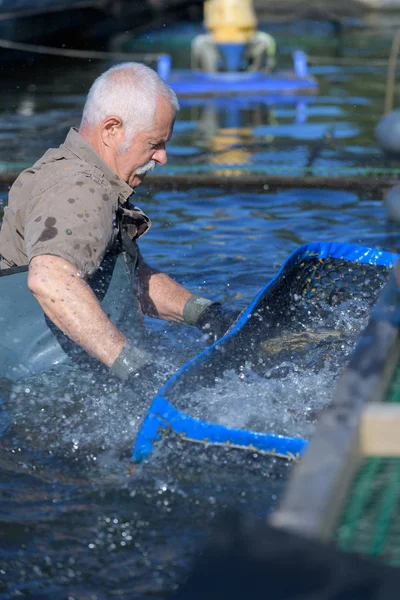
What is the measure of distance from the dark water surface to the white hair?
95 centimetres

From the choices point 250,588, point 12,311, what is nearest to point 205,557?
point 250,588

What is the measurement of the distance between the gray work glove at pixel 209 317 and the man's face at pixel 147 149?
0.81 m

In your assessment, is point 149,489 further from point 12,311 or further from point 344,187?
point 344,187

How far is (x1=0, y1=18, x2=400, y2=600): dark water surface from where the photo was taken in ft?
9.09

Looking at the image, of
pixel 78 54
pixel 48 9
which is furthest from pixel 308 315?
pixel 48 9

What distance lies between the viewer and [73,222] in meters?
3.38

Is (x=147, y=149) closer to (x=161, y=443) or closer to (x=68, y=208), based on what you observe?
(x=68, y=208)

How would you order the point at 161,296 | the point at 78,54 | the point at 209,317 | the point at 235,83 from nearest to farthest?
1. the point at 209,317
2. the point at 161,296
3. the point at 235,83
4. the point at 78,54

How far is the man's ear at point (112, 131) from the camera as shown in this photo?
3.66m

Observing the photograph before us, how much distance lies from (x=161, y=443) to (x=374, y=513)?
125 centimetres

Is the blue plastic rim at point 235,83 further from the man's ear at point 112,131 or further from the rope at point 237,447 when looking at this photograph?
the rope at point 237,447

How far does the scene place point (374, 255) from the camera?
4.60 m

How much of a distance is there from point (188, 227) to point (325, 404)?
3.31 metres

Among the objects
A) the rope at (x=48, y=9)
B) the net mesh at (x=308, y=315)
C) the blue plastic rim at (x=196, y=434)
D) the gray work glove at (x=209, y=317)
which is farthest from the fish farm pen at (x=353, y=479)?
the rope at (x=48, y=9)
